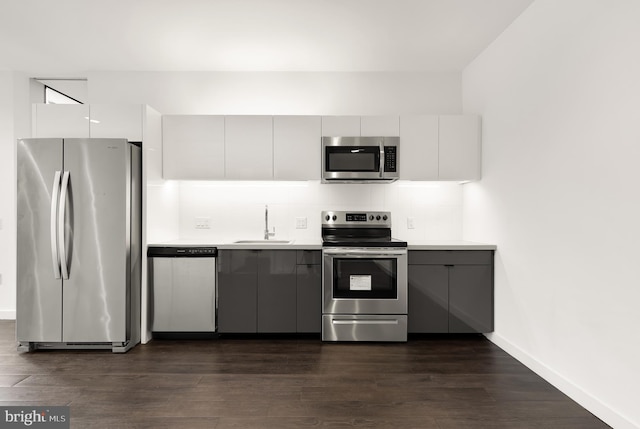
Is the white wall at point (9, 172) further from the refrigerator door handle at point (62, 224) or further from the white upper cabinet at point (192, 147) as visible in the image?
the white upper cabinet at point (192, 147)

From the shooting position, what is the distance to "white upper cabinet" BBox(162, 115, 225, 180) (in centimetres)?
390

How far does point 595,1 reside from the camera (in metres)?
2.29

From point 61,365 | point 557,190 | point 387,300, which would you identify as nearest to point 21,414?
point 61,365

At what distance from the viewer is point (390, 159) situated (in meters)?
3.90

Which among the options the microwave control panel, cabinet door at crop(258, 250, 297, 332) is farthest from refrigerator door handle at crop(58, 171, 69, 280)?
the microwave control panel

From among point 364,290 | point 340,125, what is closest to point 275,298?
point 364,290

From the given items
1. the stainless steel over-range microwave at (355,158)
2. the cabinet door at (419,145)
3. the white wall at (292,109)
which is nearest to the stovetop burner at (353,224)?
the white wall at (292,109)

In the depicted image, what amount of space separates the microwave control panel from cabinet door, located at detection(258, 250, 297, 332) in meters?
1.39

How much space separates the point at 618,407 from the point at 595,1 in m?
2.27

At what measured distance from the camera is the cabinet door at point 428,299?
12.0 ft

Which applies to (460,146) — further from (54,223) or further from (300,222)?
(54,223)

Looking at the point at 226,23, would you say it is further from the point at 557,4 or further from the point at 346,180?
the point at 557,4

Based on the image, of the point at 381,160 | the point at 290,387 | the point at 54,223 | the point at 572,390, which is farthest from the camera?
the point at 381,160

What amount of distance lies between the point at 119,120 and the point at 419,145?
282 cm
